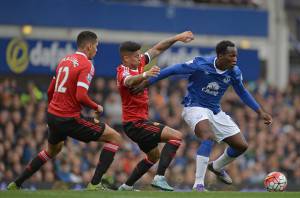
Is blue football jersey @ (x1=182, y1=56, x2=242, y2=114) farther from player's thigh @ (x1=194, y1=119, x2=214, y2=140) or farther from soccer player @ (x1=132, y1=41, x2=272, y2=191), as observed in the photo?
player's thigh @ (x1=194, y1=119, x2=214, y2=140)

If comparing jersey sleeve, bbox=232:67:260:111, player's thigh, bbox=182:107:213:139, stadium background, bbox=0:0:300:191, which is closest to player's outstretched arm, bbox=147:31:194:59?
jersey sleeve, bbox=232:67:260:111

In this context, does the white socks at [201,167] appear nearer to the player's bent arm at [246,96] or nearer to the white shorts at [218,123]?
the white shorts at [218,123]

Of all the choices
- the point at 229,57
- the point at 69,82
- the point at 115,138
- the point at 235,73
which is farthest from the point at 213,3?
the point at 69,82

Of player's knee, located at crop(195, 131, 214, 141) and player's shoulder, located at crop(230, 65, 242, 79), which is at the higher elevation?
player's shoulder, located at crop(230, 65, 242, 79)

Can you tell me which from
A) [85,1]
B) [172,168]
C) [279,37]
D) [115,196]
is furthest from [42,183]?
[279,37]

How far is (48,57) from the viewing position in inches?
920

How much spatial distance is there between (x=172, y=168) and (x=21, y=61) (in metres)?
4.24

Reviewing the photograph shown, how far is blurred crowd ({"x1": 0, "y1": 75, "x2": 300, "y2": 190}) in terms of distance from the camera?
19906 mm

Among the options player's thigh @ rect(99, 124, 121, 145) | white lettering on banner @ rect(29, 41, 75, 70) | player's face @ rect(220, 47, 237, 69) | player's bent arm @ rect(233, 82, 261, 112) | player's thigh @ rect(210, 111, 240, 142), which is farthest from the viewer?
white lettering on banner @ rect(29, 41, 75, 70)

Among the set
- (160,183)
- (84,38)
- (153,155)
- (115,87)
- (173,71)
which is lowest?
(160,183)

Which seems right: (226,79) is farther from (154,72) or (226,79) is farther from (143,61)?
(154,72)

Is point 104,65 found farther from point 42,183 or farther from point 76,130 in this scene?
point 76,130

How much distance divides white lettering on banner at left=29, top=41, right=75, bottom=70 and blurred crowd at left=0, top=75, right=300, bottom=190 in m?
0.60

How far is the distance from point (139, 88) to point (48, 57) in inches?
373
